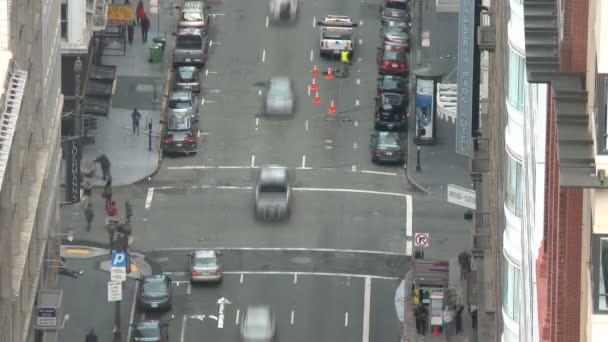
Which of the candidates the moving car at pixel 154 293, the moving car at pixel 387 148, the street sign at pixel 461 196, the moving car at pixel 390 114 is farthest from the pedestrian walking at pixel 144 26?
the street sign at pixel 461 196

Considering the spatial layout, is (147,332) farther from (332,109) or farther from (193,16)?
(193,16)

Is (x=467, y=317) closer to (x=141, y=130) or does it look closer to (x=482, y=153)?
(x=482, y=153)

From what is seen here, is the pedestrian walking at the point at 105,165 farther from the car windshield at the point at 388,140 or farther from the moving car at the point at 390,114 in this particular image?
the moving car at the point at 390,114

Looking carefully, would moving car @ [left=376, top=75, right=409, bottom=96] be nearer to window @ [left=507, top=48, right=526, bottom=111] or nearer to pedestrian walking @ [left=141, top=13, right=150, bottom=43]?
pedestrian walking @ [left=141, top=13, right=150, bottom=43]

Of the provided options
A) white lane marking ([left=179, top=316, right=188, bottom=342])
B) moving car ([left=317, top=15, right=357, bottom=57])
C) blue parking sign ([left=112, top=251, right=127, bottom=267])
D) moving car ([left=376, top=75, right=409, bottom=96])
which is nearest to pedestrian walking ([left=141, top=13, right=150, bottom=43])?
moving car ([left=317, top=15, right=357, bottom=57])

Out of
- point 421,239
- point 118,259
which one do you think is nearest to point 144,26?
point 421,239

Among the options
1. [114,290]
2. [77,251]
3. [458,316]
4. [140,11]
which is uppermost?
[140,11]
